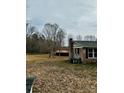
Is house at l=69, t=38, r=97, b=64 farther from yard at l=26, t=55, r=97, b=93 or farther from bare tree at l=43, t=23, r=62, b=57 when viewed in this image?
bare tree at l=43, t=23, r=62, b=57

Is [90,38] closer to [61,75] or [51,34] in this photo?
[51,34]

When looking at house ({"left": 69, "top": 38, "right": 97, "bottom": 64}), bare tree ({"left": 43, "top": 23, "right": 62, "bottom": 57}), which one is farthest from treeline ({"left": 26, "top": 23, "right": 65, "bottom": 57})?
house ({"left": 69, "top": 38, "right": 97, "bottom": 64})

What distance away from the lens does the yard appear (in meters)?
1.96

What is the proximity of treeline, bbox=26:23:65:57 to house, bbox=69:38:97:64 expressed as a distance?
0.14m

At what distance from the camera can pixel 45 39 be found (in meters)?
1.73

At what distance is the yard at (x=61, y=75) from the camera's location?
1.96 m

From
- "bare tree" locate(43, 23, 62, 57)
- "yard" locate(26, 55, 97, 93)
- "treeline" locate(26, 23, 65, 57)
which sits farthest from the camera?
"yard" locate(26, 55, 97, 93)

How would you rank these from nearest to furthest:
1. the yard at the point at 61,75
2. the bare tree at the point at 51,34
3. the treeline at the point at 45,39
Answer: the treeline at the point at 45,39 < the bare tree at the point at 51,34 < the yard at the point at 61,75

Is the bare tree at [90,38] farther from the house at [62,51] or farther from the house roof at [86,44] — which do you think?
the house at [62,51]

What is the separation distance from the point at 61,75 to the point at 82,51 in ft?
1.09

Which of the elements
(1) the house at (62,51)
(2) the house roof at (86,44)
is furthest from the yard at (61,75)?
(2) the house roof at (86,44)

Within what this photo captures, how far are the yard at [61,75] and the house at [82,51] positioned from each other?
0.06 meters

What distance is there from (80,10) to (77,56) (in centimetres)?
44
